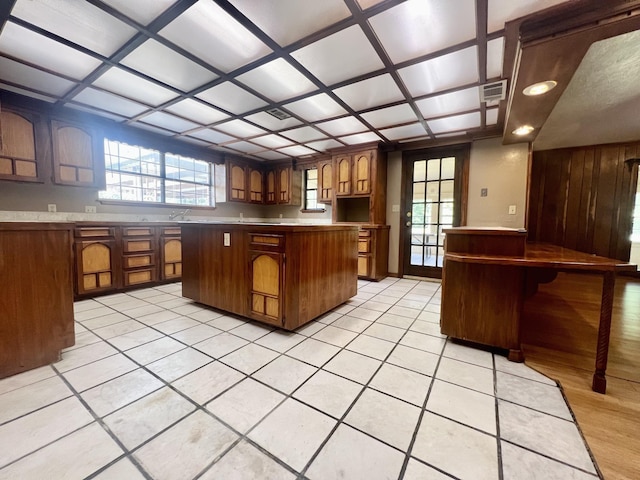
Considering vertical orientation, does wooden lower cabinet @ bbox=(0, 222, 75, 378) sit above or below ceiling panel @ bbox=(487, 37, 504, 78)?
below

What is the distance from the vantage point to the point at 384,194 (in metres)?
4.68

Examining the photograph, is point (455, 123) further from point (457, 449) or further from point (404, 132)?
point (457, 449)

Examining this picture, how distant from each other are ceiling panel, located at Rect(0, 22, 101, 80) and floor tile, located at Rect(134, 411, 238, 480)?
2.90 metres

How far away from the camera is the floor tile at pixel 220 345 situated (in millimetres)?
1871

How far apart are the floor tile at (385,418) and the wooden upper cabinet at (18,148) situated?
13.9 feet

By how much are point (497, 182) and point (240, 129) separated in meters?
3.94

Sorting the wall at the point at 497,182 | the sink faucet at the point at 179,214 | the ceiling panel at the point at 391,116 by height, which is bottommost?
the sink faucet at the point at 179,214

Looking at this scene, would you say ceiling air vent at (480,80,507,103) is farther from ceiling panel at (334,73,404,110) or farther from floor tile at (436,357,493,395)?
floor tile at (436,357,493,395)

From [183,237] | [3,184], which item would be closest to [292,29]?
[183,237]

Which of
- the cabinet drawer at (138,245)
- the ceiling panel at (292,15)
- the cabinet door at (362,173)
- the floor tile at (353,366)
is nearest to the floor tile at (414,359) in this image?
the floor tile at (353,366)

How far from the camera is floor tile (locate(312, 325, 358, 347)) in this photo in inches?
81.4

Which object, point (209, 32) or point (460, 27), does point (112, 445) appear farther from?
point (460, 27)

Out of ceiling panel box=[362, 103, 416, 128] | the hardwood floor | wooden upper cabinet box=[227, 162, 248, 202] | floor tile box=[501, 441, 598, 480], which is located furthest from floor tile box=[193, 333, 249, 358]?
wooden upper cabinet box=[227, 162, 248, 202]

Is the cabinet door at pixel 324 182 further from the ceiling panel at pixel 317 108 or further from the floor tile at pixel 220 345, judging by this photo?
the floor tile at pixel 220 345
